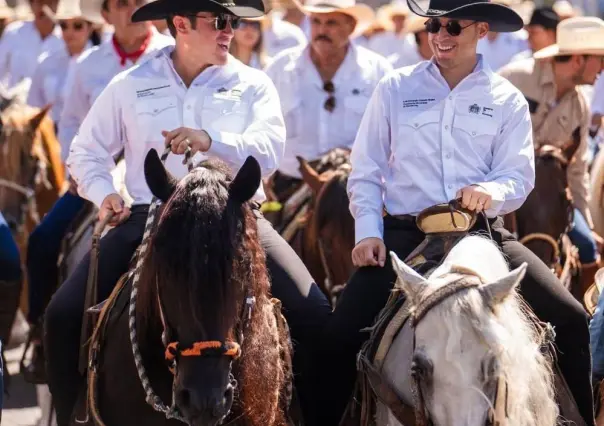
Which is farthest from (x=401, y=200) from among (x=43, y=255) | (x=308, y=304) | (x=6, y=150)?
(x=6, y=150)

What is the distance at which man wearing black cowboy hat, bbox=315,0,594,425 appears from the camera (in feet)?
21.2

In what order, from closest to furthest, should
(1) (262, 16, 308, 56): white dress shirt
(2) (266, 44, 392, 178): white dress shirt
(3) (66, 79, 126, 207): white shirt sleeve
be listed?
(3) (66, 79, 126, 207): white shirt sleeve
(2) (266, 44, 392, 178): white dress shirt
(1) (262, 16, 308, 56): white dress shirt

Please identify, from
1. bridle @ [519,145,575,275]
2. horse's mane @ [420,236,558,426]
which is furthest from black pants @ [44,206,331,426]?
bridle @ [519,145,575,275]

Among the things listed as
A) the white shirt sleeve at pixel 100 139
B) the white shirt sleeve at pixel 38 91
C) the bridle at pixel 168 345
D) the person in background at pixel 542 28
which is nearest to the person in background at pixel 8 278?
the white shirt sleeve at pixel 100 139

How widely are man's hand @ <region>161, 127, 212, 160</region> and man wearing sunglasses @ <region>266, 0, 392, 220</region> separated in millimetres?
4447

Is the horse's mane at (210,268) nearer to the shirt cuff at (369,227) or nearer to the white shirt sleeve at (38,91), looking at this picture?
the shirt cuff at (369,227)

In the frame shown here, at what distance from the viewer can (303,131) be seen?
11.0 metres

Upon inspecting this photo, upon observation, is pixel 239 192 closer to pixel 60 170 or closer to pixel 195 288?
pixel 195 288

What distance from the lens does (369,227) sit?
6.61 meters

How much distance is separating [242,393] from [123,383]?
22.5 inches

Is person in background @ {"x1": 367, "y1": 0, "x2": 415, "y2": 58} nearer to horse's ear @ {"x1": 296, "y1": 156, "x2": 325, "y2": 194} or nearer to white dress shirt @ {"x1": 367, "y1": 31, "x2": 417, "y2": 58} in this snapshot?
white dress shirt @ {"x1": 367, "y1": 31, "x2": 417, "y2": 58}

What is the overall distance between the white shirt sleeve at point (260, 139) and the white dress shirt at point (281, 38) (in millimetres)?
10345

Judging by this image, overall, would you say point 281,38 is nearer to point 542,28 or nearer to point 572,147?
point 542,28

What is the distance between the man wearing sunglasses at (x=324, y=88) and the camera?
1093cm
